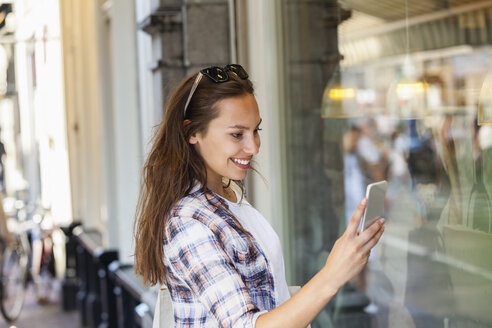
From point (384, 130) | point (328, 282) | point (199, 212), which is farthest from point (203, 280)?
point (384, 130)

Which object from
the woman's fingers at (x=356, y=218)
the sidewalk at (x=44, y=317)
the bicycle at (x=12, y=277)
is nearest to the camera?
the woman's fingers at (x=356, y=218)

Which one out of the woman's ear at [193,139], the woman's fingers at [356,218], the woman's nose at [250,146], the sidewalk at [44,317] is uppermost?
the woman's ear at [193,139]

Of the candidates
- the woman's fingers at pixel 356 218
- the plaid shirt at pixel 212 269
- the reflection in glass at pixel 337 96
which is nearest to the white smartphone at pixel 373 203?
the woman's fingers at pixel 356 218

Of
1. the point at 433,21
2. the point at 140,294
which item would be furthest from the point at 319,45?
the point at 140,294

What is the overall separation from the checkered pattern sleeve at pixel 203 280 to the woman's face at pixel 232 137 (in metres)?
0.19

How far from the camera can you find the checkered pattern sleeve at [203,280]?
1.50 m

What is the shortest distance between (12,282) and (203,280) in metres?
7.27

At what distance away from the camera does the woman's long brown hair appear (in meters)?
1.69

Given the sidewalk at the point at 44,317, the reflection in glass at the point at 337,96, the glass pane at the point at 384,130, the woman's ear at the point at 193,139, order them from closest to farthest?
the woman's ear at the point at 193,139
the glass pane at the point at 384,130
the reflection in glass at the point at 337,96
the sidewalk at the point at 44,317

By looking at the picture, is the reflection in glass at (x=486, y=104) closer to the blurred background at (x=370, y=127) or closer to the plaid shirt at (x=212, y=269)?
the blurred background at (x=370, y=127)

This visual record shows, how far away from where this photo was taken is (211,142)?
1725 mm

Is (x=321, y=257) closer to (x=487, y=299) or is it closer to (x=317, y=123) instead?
(x=317, y=123)

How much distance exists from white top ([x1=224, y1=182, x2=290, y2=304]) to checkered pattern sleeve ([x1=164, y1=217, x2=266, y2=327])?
0.13 metres

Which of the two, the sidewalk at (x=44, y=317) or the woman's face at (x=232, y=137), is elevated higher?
the woman's face at (x=232, y=137)
